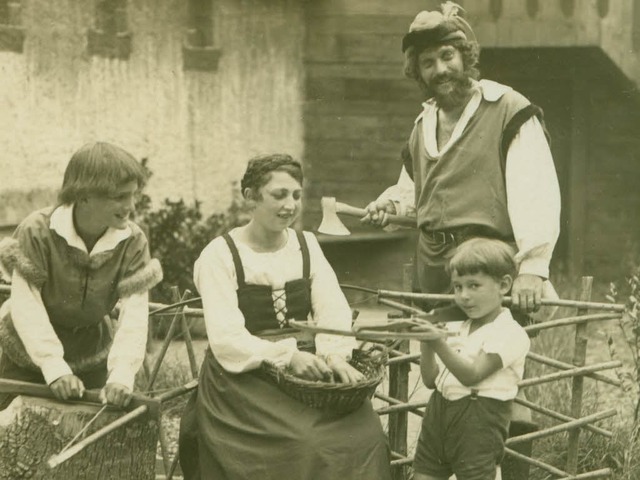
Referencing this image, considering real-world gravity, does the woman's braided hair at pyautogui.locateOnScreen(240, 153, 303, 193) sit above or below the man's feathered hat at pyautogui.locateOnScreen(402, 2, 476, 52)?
below

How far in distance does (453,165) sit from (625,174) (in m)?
6.95

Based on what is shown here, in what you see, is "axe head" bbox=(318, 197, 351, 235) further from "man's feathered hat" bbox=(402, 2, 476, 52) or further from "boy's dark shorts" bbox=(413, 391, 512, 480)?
"boy's dark shorts" bbox=(413, 391, 512, 480)

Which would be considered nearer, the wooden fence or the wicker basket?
the wicker basket

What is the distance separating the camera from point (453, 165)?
4582mm

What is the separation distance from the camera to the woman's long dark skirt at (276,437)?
384 centimetres

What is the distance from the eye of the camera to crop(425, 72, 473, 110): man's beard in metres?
4.58

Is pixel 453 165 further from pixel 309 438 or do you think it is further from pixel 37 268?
pixel 37 268

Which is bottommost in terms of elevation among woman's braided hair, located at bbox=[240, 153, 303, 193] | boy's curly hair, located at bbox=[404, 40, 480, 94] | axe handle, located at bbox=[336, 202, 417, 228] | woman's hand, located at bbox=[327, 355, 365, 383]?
woman's hand, located at bbox=[327, 355, 365, 383]

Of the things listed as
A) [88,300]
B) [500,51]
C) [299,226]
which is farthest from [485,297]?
[500,51]

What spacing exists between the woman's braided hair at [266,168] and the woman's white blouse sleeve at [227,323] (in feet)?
0.83

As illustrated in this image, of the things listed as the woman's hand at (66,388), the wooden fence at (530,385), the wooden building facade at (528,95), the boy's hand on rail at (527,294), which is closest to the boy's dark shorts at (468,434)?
the boy's hand on rail at (527,294)

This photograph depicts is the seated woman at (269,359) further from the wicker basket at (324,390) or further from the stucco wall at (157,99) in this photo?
the stucco wall at (157,99)

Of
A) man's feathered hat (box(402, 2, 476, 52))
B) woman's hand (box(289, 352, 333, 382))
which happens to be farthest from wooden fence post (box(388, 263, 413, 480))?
man's feathered hat (box(402, 2, 476, 52))

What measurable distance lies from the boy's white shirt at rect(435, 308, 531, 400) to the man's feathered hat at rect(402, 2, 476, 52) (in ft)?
4.00
